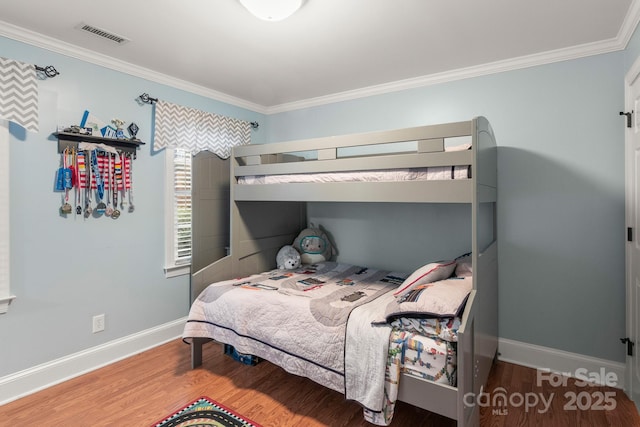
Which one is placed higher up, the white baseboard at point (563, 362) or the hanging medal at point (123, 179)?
the hanging medal at point (123, 179)

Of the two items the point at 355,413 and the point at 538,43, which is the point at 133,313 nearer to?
the point at 355,413

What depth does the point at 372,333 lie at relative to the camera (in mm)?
1872

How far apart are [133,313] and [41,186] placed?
1.20 metres

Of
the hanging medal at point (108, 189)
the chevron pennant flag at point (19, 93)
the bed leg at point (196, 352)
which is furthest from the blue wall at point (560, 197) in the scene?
the chevron pennant flag at point (19, 93)

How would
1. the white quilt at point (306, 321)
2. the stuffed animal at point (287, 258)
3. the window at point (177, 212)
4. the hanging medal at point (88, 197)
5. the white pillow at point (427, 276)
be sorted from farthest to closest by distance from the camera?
the stuffed animal at point (287, 258), the window at point (177, 212), the hanging medal at point (88, 197), the white pillow at point (427, 276), the white quilt at point (306, 321)

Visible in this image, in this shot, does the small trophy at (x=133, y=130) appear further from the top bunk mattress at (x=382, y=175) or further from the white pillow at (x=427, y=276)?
the white pillow at (x=427, y=276)

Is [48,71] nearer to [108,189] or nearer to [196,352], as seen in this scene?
[108,189]

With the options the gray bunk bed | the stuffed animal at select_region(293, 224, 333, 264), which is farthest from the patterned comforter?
the stuffed animal at select_region(293, 224, 333, 264)

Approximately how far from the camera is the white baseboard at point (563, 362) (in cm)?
241

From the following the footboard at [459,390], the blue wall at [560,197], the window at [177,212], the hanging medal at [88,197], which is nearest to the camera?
the footboard at [459,390]

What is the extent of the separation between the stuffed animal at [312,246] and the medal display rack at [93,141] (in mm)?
1680

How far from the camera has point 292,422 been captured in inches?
80.2

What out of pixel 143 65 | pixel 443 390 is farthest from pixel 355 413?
pixel 143 65

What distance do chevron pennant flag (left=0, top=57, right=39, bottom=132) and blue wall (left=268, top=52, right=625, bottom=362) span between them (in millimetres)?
3070
